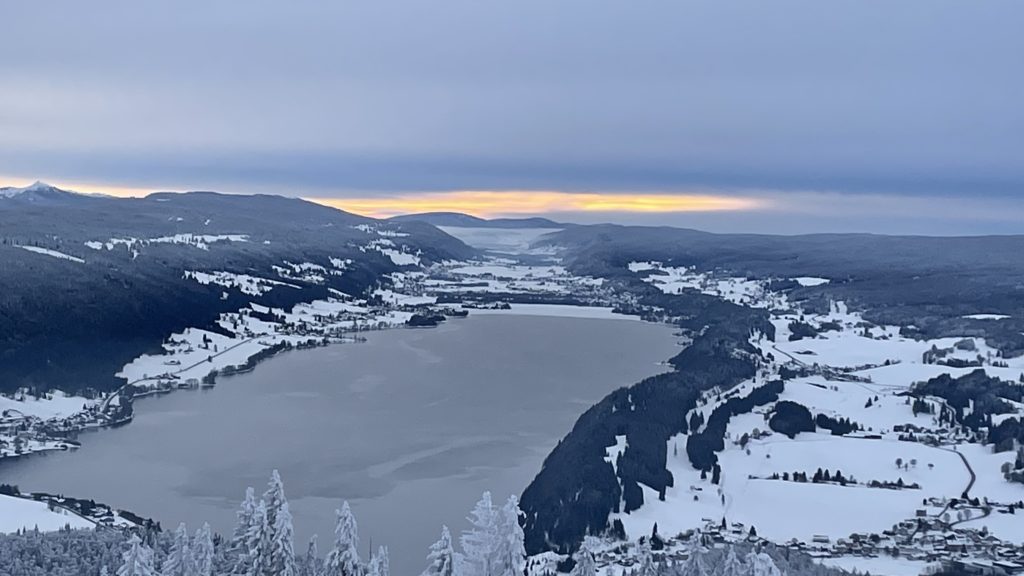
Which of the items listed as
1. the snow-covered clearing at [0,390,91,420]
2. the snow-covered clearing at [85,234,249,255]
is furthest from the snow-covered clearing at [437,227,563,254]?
the snow-covered clearing at [0,390,91,420]

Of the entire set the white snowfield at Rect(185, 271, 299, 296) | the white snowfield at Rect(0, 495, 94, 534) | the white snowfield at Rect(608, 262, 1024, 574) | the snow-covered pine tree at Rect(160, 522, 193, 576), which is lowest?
the white snowfield at Rect(0, 495, 94, 534)

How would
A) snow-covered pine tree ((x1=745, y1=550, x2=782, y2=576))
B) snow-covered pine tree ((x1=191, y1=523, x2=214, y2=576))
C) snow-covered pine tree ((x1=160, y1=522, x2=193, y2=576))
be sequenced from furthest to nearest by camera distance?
1. snow-covered pine tree ((x1=191, y1=523, x2=214, y2=576))
2. snow-covered pine tree ((x1=160, y1=522, x2=193, y2=576))
3. snow-covered pine tree ((x1=745, y1=550, x2=782, y2=576))

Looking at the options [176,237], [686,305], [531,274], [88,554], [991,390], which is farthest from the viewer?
[531,274]

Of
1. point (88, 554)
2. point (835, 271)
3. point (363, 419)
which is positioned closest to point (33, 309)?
point (363, 419)

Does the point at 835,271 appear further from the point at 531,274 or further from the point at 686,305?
the point at 531,274

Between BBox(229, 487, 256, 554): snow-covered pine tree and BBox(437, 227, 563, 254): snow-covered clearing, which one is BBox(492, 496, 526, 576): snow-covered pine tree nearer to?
BBox(229, 487, 256, 554): snow-covered pine tree

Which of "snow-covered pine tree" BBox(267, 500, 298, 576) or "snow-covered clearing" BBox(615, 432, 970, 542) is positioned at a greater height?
"snow-covered pine tree" BBox(267, 500, 298, 576)

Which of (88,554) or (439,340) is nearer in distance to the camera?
(88,554)
